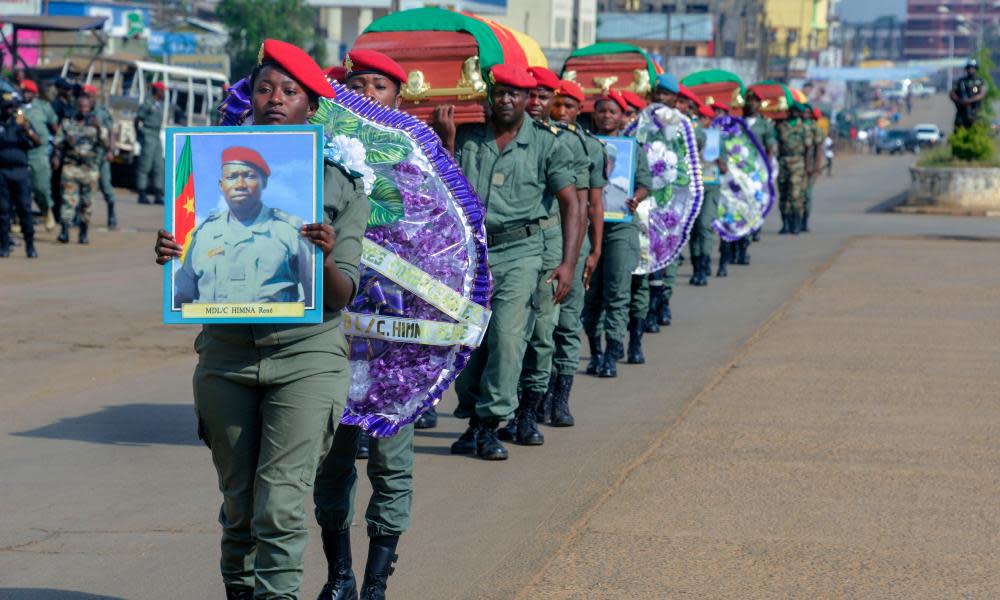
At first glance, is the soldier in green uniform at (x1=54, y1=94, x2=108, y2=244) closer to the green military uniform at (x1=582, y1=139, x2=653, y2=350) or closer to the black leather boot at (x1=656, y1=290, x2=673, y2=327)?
the black leather boot at (x1=656, y1=290, x2=673, y2=327)

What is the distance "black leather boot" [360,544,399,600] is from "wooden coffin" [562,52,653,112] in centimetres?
806

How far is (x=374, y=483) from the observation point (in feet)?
17.5

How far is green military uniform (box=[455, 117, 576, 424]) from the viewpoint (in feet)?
25.1

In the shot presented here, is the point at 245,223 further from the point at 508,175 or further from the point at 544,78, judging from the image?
the point at 544,78

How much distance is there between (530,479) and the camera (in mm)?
7551

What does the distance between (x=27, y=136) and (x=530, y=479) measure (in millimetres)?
11655

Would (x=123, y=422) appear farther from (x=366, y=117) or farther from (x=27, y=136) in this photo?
(x=27, y=136)

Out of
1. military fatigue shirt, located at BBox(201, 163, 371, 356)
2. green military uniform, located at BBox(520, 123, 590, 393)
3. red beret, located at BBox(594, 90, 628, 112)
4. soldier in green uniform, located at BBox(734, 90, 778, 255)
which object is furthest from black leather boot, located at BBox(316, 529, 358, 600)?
soldier in green uniform, located at BBox(734, 90, 778, 255)

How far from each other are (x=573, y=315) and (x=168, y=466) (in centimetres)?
249

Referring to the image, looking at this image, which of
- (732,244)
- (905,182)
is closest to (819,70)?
(905,182)

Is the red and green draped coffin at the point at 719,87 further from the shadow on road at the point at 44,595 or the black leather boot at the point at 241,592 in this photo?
the black leather boot at the point at 241,592

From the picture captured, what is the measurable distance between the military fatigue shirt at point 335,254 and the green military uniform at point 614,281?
605 cm

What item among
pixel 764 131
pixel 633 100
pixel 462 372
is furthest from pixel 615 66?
pixel 764 131

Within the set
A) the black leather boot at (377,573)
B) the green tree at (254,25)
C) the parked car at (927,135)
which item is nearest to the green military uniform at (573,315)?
the black leather boot at (377,573)
